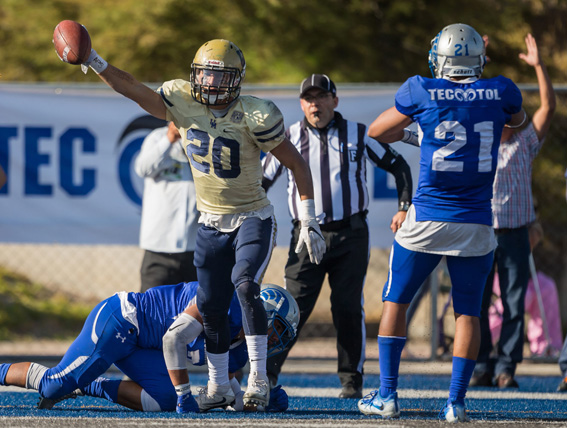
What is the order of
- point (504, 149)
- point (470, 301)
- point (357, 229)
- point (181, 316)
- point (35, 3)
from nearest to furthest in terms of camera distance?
1. point (470, 301)
2. point (181, 316)
3. point (357, 229)
4. point (504, 149)
5. point (35, 3)

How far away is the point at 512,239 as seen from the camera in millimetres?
6117

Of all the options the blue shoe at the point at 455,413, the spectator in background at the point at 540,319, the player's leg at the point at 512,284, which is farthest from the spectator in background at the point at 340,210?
the spectator in background at the point at 540,319

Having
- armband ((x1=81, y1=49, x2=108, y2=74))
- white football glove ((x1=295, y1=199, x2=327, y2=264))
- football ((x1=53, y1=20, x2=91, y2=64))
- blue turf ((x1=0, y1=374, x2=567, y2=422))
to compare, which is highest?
football ((x1=53, y1=20, x2=91, y2=64))

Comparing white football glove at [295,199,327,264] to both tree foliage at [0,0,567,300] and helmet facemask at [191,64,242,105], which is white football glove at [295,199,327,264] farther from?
tree foliage at [0,0,567,300]

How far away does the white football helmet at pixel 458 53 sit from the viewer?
4.10 metres

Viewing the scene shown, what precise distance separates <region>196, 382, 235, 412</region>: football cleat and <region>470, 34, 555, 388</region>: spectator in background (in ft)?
7.67

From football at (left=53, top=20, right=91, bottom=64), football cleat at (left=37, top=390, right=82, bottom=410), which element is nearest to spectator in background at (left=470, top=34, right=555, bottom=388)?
football cleat at (left=37, top=390, right=82, bottom=410)

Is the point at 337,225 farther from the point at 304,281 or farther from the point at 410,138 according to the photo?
the point at 410,138

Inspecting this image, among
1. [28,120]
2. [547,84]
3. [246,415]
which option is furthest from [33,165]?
[547,84]

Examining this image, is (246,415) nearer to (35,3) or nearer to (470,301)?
(470,301)

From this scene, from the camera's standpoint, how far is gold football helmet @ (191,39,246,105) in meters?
4.24

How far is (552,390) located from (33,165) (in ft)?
13.5

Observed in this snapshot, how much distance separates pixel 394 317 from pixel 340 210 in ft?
A: 4.63

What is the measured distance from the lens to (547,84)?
229 inches
